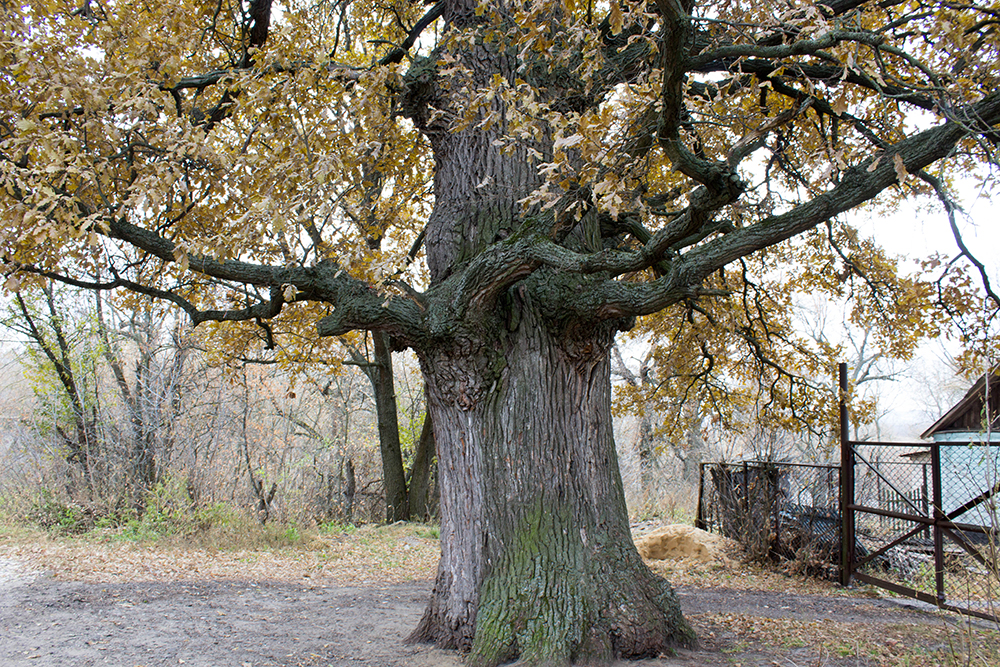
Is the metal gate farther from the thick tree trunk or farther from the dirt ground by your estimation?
the thick tree trunk

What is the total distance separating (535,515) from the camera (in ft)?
14.4

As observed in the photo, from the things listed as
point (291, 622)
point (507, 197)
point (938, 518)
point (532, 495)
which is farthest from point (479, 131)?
point (938, 518)

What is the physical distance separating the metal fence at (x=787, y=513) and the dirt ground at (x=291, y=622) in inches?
39.2

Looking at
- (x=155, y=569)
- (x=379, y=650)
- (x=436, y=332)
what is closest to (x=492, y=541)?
(x=379, y=650)

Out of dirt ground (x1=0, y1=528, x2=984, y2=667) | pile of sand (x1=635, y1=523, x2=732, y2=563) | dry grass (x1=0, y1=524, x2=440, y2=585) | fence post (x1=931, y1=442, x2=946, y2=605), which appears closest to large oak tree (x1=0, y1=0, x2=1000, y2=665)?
dirt ground (x1=0, y1=528, x2=984, y2=667)

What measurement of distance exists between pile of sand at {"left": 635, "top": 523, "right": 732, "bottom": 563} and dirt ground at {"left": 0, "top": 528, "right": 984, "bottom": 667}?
162cm

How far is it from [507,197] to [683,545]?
20.1ft

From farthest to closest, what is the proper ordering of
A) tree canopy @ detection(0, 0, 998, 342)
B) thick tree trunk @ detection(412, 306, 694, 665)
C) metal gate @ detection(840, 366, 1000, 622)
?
metal gate @ detection(840, 366, 1000, 622)
thick tree trunk @ detection(412, 306, 694, 665)
tree canopy @ detection(0, 0, 998, 342)

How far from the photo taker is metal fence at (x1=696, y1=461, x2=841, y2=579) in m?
7.60

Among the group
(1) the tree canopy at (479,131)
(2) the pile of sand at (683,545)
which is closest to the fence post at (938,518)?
(1) the tree canopy at (479,131)

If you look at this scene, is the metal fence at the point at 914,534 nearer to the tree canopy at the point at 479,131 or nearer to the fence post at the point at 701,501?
the fence post at the point at 701,501

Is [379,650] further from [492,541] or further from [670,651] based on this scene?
[670,651]

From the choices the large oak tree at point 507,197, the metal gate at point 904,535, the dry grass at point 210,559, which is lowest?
the dry grass at point 210,559

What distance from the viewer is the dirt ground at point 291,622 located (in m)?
4.43
